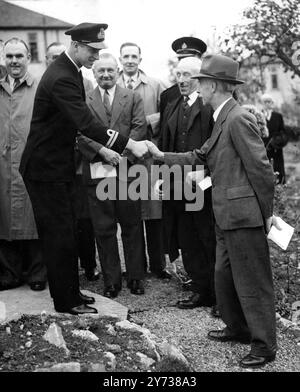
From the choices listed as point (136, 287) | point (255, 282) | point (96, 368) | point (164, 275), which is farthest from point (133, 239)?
point (96, 368)

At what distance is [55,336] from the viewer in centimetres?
406

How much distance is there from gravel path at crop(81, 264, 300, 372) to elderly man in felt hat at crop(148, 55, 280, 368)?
184 mm

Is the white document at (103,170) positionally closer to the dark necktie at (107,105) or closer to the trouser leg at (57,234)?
the dark necktie at (107,105)

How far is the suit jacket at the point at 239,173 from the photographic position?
3.99m

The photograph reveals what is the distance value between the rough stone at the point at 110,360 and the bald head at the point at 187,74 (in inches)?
94.6

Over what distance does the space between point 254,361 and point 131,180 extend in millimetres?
2159

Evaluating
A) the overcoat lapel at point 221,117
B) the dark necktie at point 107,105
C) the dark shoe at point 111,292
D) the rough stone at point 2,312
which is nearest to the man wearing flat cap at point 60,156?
the rough stone at point 2,312

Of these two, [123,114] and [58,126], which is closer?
[58,126]

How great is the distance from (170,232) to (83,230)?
122 centimetres

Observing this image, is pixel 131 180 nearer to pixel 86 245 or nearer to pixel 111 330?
pixel 86 245

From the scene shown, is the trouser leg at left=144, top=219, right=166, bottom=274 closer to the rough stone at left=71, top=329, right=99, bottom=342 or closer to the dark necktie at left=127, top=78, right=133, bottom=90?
the dark necktie at left=127, top=78, right=133, bottom=90

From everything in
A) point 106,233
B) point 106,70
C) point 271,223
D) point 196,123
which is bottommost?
point 106,233

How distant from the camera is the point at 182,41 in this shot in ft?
19.9

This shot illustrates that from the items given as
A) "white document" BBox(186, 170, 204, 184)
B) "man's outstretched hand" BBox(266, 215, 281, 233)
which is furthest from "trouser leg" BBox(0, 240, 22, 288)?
"man's outstretched hand" BBox(266, 215, 281, 233)
